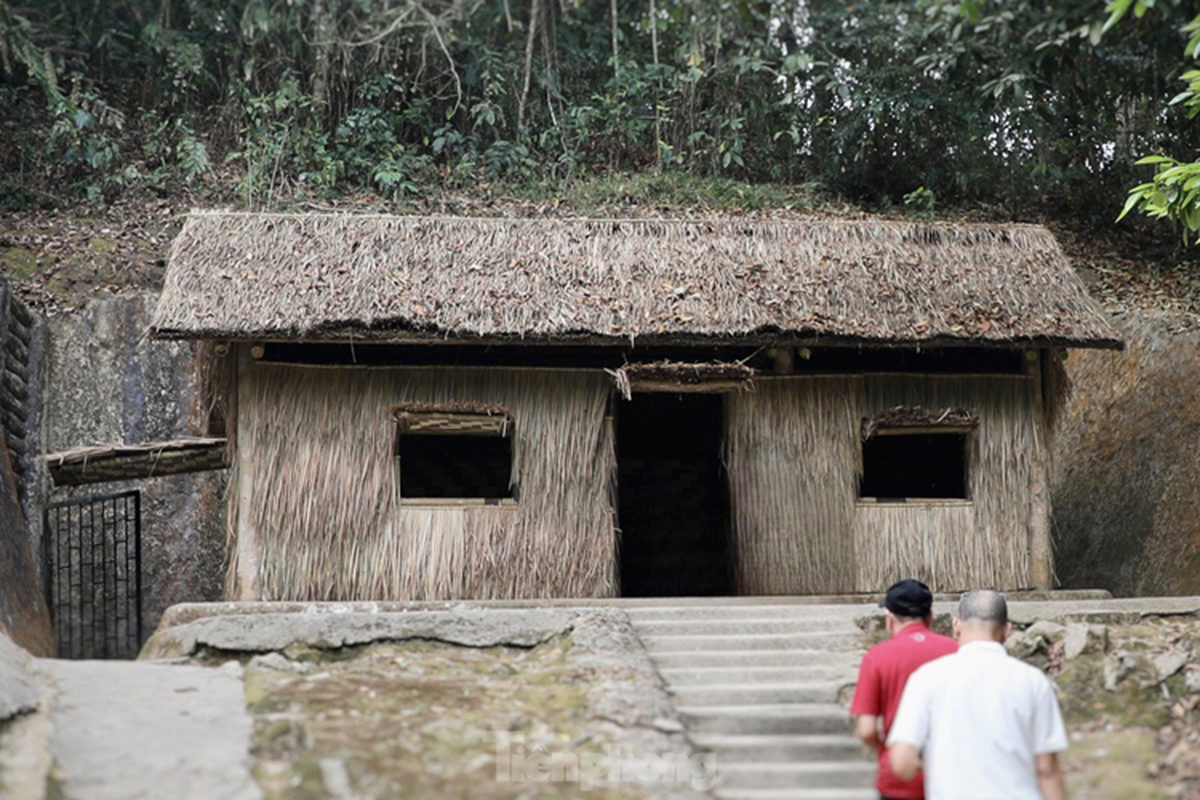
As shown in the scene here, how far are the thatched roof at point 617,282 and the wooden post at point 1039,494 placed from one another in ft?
2.22

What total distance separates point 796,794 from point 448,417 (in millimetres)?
5196

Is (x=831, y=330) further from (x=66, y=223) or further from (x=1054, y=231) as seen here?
(x=66, y=223)

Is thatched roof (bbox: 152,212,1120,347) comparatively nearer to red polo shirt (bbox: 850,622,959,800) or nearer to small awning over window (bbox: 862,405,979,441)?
small awning over window (bbox: 862,405,979,441)

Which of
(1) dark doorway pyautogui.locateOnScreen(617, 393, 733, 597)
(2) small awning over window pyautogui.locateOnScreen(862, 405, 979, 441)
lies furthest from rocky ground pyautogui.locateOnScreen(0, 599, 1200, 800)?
(1) dark doorway pyautogui.locateOnScreen(617, 393, 733, 597)

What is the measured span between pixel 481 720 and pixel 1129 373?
401 inches

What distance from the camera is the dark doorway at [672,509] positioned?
1509 centimetres

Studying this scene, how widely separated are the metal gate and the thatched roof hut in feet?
12.2

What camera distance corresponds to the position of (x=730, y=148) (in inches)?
746

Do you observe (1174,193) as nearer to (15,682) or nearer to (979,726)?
(979,726)

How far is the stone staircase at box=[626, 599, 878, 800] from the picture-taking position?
21.8ft

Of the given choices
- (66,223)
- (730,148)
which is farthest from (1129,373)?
(66,223)

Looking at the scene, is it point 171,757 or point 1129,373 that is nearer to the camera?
point 171,757

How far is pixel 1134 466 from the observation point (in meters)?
13.7

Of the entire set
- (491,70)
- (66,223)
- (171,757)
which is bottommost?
(171,757)
